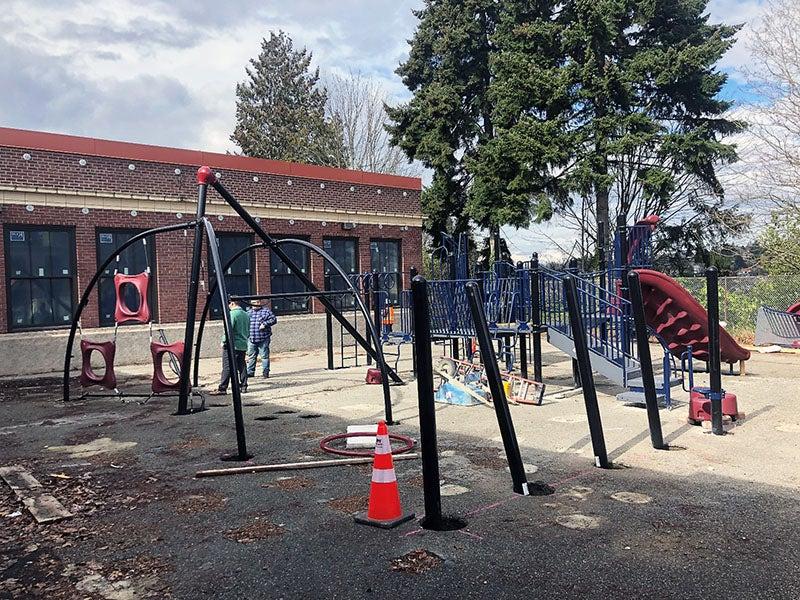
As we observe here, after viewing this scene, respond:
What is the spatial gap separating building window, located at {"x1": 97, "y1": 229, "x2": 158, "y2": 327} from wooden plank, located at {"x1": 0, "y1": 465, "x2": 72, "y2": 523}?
34.9 ft

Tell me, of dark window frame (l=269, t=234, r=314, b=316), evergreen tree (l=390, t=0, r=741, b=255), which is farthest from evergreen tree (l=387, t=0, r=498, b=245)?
dark window frame (l=269, t=234, r=314, b=316)

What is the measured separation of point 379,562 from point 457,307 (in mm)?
8271

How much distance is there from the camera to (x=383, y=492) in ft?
16.4

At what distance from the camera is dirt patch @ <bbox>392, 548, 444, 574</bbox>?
4.20 meters

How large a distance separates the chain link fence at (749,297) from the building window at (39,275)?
702 inches

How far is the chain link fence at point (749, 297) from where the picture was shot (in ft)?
67.2

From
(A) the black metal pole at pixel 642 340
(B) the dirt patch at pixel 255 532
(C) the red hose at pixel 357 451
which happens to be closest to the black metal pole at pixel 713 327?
(A) the black metal pole at pixel 642 340

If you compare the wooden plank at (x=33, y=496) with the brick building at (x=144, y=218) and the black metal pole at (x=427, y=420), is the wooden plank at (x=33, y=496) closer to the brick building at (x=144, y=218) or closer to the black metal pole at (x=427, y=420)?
the black metal pole at (x=427, y=420)

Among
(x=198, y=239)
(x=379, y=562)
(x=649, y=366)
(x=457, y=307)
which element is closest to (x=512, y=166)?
(x=457, y=307)

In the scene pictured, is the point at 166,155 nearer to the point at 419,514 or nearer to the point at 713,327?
the point at 713,327

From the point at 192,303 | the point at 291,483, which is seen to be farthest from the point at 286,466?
the point at 192,303

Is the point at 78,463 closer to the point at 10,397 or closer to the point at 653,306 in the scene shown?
the point at 10,397

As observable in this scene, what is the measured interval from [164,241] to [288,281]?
13.5 feet

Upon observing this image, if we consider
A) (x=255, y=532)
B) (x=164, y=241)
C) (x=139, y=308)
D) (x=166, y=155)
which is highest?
(x=166, y=155)
